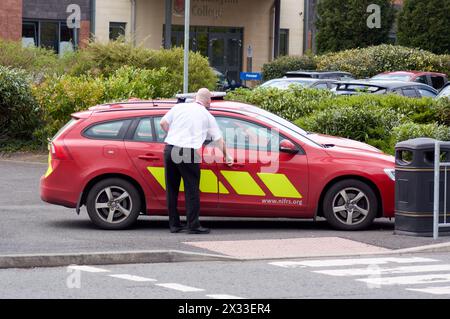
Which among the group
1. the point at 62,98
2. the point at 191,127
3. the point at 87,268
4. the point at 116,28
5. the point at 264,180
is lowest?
the point at 87,268

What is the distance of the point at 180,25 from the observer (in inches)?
1923

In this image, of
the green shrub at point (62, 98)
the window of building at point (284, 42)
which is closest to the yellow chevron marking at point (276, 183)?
the green shrub at point (62, 98)

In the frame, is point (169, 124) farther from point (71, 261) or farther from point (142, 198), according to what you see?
point (71, 261)

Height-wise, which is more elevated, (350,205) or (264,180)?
(264,180)

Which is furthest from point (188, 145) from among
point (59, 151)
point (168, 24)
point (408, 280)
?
point (168, 24)

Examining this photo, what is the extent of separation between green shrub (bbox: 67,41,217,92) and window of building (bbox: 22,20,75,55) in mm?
21386

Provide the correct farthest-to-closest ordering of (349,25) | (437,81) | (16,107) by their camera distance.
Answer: (349,25) → (437,81) → (16,107)

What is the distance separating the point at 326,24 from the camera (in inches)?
1837

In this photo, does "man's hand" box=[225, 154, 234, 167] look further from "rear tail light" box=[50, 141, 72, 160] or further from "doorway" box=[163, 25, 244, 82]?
"doorway" box=[163, 25, 244, 82]

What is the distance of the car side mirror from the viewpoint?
13.6m

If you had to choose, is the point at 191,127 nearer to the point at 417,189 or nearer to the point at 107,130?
the point at 107,130

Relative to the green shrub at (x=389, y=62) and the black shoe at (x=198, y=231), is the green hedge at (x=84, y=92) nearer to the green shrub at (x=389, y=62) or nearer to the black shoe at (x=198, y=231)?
the black shoe at (x=198, y=231)

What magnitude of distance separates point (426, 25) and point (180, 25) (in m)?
10.8

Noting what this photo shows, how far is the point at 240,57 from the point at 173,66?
25.7m
